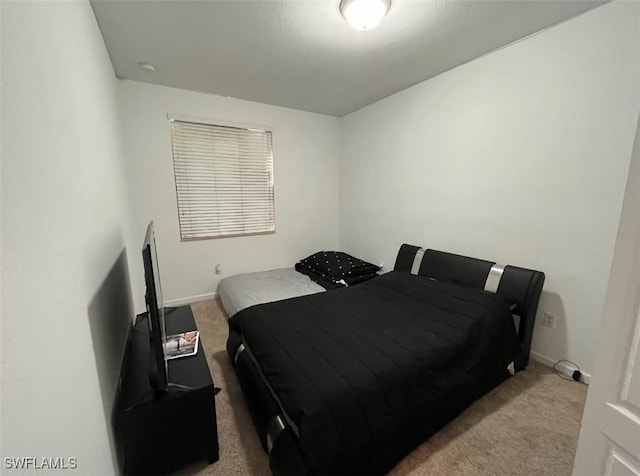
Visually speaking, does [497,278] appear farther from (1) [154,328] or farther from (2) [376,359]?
(1) [154,328]

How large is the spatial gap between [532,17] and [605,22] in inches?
16.3

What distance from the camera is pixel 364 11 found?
5.42 feet

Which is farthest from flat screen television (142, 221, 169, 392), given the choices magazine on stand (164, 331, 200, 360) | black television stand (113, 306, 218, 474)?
magazine on stand (164, 331, 200, 360)

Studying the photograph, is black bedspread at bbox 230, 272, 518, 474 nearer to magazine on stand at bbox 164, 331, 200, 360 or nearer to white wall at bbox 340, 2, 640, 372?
magazine on stand at bbox 164, 331, 200, 360

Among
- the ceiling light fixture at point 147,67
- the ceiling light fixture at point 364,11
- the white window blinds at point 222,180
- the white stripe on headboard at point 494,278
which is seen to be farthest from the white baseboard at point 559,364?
the ceiling light fixture at point 147,67

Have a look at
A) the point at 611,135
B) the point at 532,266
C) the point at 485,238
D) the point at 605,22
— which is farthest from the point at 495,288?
the point at 605,22

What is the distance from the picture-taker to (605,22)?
1749 millimetres

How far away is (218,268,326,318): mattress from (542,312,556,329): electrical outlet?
201 centimetres

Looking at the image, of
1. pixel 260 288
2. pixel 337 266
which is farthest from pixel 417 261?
pixel 260 288

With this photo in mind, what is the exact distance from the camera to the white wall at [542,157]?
5.87ft

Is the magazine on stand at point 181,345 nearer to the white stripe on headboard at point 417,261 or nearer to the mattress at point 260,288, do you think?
the mattress at point 260,288

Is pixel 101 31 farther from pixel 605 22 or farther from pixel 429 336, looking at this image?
pixel 605 22

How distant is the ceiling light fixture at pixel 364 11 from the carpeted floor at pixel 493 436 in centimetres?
254

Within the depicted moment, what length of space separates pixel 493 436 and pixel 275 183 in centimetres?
336
